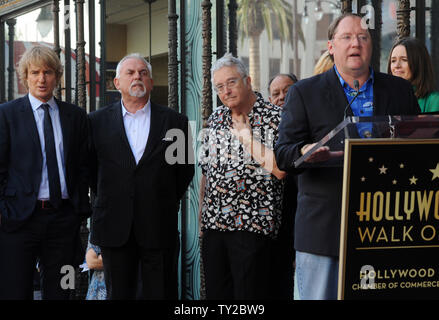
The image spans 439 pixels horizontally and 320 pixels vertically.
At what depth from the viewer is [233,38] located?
18.5 ft

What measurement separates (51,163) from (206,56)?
181 centimetres

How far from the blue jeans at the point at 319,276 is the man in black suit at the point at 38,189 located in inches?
65.7

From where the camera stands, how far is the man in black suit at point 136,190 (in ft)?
14.3

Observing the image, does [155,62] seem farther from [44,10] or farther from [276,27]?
[44,10]

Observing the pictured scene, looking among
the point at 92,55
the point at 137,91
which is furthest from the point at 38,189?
the point at 92,55

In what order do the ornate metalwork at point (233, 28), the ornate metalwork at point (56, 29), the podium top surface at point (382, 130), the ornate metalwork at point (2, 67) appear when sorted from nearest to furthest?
the podium top surface at point (382, 130) < the ornate metalwork at point (233, 28) < the ornate metalwork at point (56, 29) < the ornate metalwork at point (2, 67)

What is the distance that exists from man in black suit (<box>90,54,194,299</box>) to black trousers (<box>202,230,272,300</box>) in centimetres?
33

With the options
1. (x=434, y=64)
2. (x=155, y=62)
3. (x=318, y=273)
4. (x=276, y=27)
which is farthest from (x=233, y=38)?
(x=318, y=273)

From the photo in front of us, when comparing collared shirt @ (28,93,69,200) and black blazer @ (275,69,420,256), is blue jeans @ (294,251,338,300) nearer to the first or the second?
black blazer @ (275,69,420,256)

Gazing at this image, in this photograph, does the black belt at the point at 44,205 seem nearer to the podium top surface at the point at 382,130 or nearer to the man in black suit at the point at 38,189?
the man in black suit at the point at 38,189

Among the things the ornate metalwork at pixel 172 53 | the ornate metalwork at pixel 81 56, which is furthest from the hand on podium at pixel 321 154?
the ornate metalwork at pixel 81 56

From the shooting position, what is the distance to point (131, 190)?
4.36 m

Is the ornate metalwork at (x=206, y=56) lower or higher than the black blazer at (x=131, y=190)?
higher

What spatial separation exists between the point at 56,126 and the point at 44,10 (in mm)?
4175
